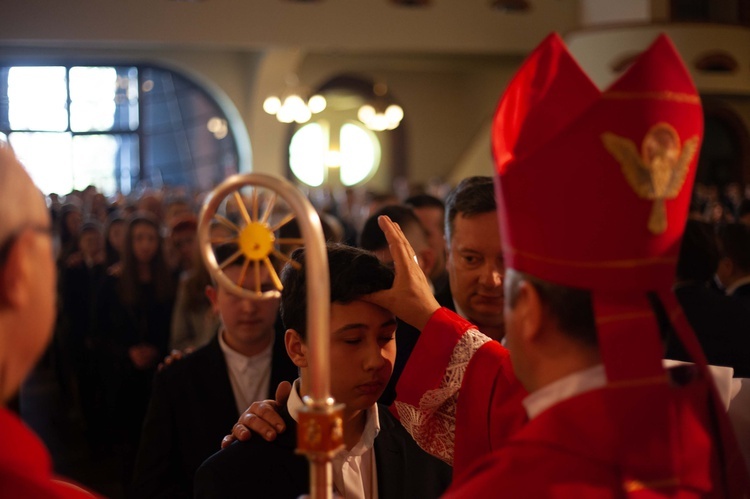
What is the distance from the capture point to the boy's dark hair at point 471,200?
2629 millimetres

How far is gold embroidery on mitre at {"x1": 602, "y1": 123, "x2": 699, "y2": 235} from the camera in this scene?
4.30ft

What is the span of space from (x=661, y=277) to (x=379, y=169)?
58.8ft

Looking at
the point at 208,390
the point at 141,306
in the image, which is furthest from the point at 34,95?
the point at 208,390

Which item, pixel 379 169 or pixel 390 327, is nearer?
pixel 390 327

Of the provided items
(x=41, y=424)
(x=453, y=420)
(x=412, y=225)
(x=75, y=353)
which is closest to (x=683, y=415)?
(x=453, y=420)

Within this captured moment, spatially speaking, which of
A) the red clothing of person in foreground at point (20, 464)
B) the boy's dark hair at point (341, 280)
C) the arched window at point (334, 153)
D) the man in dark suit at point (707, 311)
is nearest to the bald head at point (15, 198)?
the red clothing of person in foreground at point (20, 464)

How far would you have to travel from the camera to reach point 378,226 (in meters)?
3.36

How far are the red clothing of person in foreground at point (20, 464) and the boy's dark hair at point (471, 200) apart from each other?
1781 mm

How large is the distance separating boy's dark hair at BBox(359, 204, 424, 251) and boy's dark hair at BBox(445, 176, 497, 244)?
1.29 ft

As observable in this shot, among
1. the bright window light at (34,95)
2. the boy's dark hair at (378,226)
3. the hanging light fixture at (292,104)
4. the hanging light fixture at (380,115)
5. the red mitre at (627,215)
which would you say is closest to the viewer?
the red mitre at (627,215)

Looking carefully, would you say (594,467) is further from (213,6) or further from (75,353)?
(213,6)

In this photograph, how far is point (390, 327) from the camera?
1959 mm

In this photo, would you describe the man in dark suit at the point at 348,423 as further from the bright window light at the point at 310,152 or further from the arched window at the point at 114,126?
the bright window light at the point at 310,152

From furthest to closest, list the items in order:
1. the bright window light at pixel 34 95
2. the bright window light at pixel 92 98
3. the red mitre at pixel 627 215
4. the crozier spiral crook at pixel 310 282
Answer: the bright window light at pixel 92 98, the bright window light at pixel 34 95, the red mitre at pixel 627 215, the crozier spiral crook at pixel 310 282
